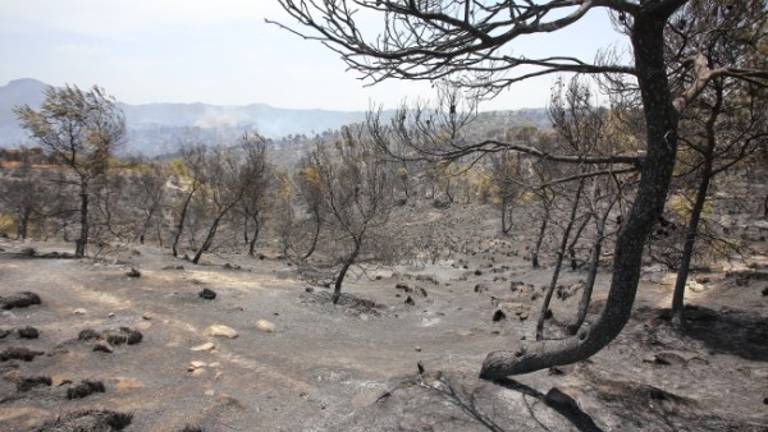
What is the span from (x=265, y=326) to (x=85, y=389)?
580 cm

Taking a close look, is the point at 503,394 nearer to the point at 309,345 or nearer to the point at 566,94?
the point at 309,345

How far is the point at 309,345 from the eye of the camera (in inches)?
476

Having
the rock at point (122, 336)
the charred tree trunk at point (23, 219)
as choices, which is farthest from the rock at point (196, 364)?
the charred tree trunk at point (23, 219)

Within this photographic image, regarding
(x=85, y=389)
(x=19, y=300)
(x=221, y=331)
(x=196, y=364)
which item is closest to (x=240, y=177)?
(x=19, y=300)

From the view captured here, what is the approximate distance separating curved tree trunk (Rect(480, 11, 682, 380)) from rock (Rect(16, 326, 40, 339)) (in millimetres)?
12651

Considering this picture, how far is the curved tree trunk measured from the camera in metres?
3.96

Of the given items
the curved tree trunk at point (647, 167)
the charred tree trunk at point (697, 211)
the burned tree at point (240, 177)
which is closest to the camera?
the curved tree trunk at point (647, 167)

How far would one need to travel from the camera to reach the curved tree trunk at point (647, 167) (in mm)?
3957

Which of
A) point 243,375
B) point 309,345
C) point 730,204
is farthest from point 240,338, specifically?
point 730,204

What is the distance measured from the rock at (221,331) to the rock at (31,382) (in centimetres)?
405

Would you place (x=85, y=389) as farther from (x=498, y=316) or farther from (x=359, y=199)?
(x=498, y=316)

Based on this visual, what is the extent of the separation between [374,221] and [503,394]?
1045 centimetres

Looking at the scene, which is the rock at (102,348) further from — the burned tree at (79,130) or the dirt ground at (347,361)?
the burned tree at (79,130)

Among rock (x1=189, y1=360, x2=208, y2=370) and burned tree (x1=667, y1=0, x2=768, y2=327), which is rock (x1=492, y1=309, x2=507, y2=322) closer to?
burned tree (x1=667, y1=0, x2=768, y2=327)
